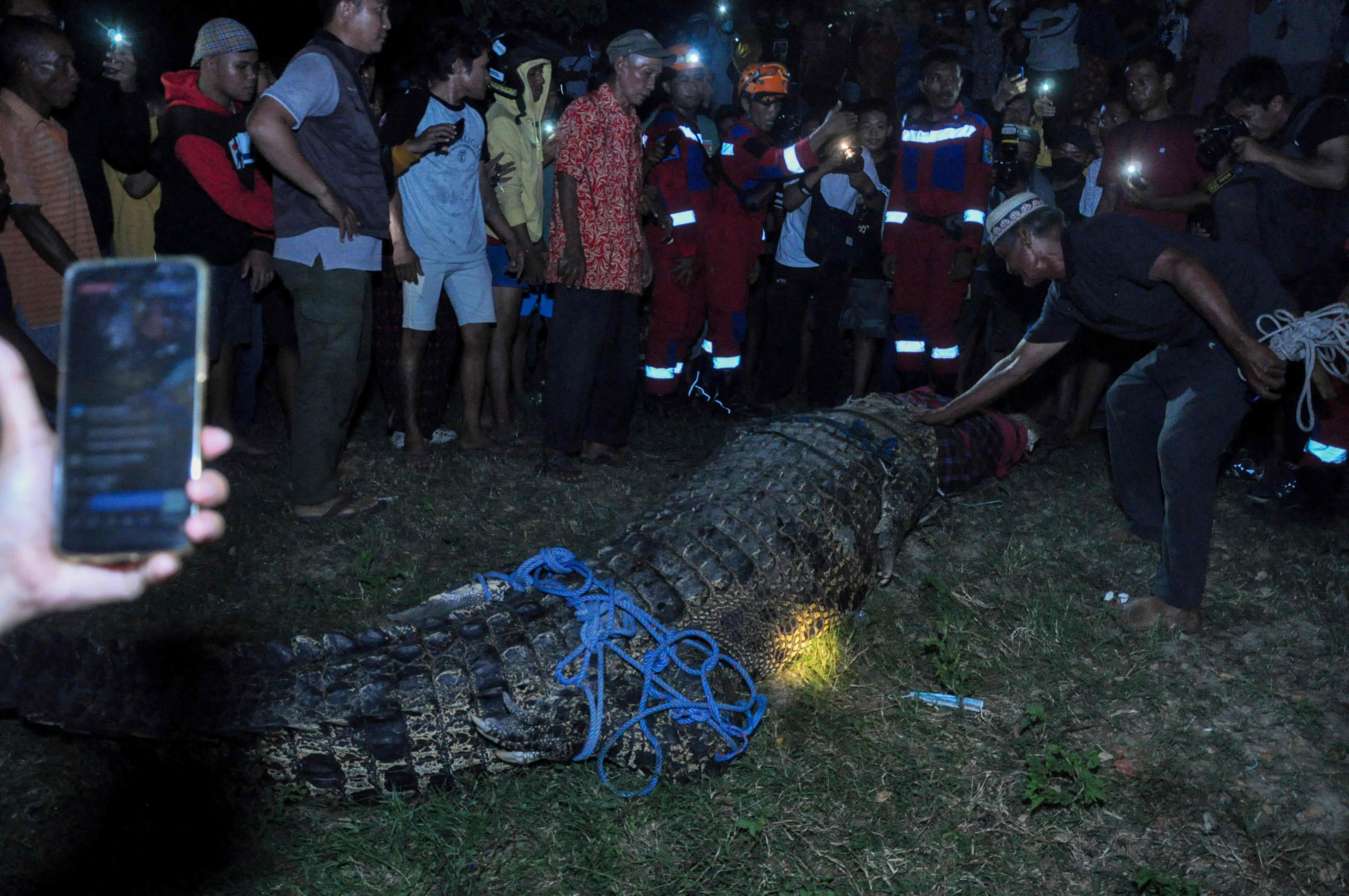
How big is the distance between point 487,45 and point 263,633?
2.92 m

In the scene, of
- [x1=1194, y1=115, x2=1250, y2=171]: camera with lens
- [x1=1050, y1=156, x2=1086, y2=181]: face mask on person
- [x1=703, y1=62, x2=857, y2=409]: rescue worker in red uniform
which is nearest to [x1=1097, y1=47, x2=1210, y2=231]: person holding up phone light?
[x1=1194, y1=115, x2=1250, y2=171]: camera with lens

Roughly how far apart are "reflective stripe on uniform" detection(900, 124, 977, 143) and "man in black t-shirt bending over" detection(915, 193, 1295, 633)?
2.28 metres

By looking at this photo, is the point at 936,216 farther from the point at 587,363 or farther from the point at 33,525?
the point at 33,525

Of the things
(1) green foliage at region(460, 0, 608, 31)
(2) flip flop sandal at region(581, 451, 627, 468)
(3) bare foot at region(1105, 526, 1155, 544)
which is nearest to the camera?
(3) bare foot at region(1105, 526, 1155, 544)

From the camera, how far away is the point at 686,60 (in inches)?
213

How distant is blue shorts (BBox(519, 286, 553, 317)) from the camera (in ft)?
18.9

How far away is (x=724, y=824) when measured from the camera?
2451mm

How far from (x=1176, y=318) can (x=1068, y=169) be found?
2969 mm

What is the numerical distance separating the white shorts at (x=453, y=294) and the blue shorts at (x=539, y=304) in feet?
3.11

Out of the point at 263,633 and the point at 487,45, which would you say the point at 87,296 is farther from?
the point at 487,45

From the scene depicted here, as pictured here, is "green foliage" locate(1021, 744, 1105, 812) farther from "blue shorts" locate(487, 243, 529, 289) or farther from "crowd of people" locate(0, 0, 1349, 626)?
"blue shorts" locate(487, 243, 529, 289)

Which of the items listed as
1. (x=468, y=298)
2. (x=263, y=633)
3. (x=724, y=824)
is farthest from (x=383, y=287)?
(x=724, y=824)

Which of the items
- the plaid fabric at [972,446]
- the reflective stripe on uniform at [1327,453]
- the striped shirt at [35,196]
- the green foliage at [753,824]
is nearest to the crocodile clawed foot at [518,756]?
the green foliage at [753,824]

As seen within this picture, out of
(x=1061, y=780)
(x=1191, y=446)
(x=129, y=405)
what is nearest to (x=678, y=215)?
(x=1191, y=446)
